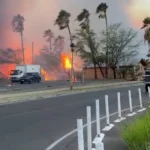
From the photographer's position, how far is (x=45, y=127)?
1295cm

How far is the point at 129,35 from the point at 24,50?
142ft

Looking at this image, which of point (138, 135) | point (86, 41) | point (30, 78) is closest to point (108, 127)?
point (138, 135)

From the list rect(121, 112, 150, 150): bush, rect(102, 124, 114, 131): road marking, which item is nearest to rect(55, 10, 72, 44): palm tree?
rect(102, 124, 114, 131): road marking

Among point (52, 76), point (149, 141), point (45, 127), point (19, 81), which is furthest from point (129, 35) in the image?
point (149, 141)

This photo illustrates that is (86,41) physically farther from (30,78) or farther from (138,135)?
(138,135)

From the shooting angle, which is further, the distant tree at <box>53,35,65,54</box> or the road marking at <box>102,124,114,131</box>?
the distant tree at <box>53,35,65,54</box>

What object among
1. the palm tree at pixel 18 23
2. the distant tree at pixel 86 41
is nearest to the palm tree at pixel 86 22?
the distant tree at pixel 86 41

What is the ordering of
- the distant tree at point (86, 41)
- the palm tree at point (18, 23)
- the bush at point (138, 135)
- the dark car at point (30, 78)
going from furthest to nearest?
the palm tree at point (18, 23) → the distant tree at point (86, 41) → the dark car at point (30, 78) → the bush at point (138, 135)

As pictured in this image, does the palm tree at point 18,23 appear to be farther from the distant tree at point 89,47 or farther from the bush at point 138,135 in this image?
the bush at point 138,135

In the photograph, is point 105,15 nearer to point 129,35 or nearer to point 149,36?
point 129,35

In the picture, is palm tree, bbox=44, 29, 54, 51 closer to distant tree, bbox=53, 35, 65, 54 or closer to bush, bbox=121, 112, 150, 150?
distant tree, bbox=53, 35, 65, 54

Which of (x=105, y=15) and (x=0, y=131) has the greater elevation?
(x=105, y=15)

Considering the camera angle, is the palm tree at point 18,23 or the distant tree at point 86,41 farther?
the palm tree at point 18,23

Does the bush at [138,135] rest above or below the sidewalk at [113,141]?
above
